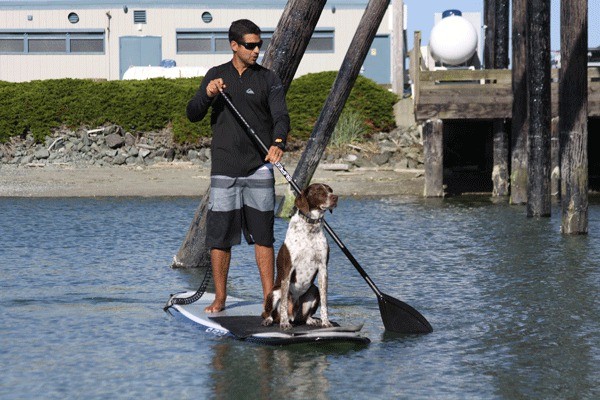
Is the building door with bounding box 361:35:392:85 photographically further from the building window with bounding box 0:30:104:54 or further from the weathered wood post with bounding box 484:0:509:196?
the weathered wood post with bounding box 484:0:509:196

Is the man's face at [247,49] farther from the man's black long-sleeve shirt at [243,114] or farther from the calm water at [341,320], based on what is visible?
the calm water at [341,320]

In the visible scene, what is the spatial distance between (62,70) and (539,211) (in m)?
24.8

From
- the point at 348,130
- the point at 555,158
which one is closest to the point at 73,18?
the point at 348,130

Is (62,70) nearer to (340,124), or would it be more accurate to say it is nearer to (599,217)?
(340,124)

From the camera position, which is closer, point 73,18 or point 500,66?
point 500,66

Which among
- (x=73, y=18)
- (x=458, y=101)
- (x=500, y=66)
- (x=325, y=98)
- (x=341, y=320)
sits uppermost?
(x=73, y=18)

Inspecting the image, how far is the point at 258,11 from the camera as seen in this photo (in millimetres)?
39500

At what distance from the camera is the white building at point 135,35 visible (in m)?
39.5

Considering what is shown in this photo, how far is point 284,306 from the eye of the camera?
336 inches

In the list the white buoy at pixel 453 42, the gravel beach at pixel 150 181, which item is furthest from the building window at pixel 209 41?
the gravel beach at pixel 150 181

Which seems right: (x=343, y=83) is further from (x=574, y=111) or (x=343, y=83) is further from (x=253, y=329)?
(x=253, y=329)

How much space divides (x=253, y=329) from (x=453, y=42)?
2199 cm

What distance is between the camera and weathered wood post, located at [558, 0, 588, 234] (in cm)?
1498

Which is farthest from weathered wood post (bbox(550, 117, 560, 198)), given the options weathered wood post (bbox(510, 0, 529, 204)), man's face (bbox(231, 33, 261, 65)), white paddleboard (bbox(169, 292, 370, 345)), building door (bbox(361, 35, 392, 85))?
building door (bbox(361, 35, 392, 85))
